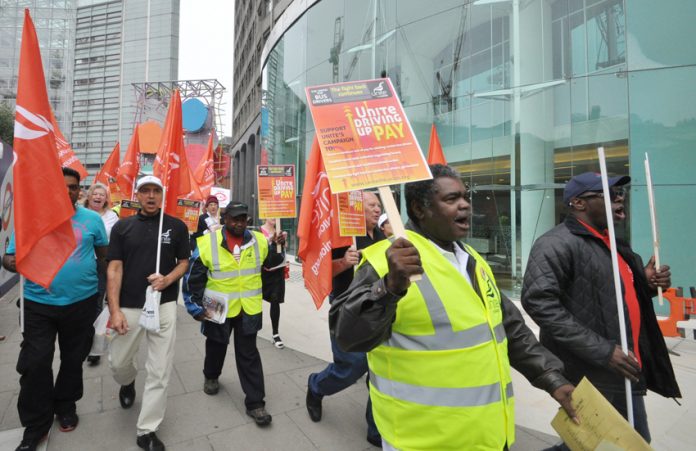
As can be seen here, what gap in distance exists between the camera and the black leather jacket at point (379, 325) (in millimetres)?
1377

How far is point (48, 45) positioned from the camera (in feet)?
115

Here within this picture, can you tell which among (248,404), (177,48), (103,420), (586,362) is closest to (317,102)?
(586,362)

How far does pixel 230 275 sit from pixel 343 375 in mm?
1363

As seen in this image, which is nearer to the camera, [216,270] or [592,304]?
[592,304]

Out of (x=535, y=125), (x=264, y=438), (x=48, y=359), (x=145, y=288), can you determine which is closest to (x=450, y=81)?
(x=535, y=125)

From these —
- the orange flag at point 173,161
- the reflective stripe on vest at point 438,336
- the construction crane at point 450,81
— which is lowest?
the reflective stripe on vest at point 438,336

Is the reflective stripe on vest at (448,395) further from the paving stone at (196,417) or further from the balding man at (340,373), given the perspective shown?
the paving stone at (196,417)

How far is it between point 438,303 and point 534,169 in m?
8.81

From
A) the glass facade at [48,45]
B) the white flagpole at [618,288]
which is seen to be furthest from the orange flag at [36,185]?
the glass facade at [48,45]

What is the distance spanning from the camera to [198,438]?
10.1ft

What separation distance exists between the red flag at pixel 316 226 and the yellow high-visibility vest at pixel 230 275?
2.22 feet

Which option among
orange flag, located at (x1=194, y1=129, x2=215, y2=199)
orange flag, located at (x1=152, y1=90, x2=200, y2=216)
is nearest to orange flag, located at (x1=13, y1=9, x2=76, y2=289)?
orange flag, located at (x1=152, y1=90, x2=200, y2=216)

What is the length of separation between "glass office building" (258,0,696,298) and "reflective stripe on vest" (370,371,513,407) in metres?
8.26

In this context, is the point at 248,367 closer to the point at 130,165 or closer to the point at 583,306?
the point at 583,306
